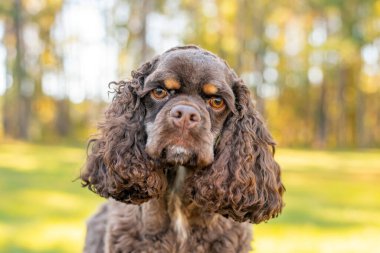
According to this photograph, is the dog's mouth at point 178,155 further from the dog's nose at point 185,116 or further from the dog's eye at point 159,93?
the dog's eye at point 159,93

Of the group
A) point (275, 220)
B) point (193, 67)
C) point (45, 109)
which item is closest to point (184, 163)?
point (193, 67)

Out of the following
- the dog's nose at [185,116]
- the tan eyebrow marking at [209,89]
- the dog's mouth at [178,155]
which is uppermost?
the tan eyebrow marking at [209,89]

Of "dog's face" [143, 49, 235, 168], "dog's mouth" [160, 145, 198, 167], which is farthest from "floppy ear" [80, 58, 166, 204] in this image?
"dog's mouth" [160, 145, 198, 167]

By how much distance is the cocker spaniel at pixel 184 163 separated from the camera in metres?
3.85

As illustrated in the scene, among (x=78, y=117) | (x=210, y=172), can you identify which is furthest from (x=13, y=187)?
(x=78, y=117)

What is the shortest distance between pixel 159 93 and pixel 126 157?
0.51 m

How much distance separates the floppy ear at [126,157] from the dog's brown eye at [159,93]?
7.5 inches

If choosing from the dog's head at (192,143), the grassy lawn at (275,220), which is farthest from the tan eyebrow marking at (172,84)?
the grassy lawn at (275,220)

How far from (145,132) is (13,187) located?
895cm

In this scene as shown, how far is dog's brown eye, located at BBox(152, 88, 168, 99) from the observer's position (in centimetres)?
391

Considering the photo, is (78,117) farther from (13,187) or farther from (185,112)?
(185,112)

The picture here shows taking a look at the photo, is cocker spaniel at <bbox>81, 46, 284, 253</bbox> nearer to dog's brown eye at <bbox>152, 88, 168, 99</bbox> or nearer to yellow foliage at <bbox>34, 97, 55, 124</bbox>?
dog's brown eye at <bbox>152, 88, 168, 99</bbox>

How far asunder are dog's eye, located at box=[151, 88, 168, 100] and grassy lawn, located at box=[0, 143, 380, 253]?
300 cm

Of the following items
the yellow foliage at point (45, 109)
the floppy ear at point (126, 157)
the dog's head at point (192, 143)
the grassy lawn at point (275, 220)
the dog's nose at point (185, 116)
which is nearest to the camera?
the dog's nose at point (185, 116)
